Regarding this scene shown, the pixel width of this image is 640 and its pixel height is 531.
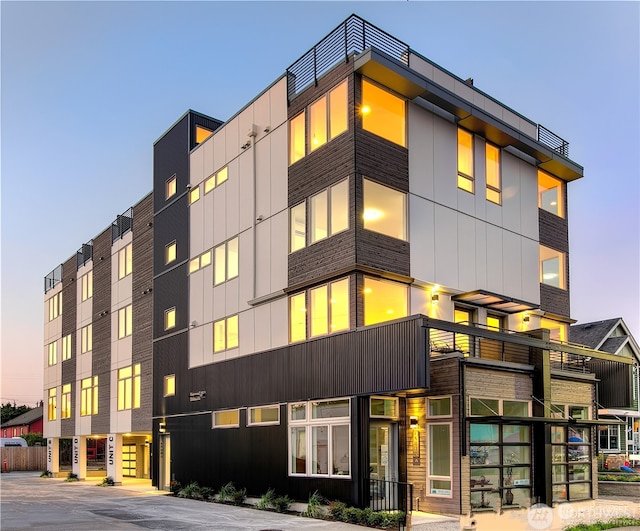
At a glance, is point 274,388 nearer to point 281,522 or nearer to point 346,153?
point 281,522

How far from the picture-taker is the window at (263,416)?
21.6 m

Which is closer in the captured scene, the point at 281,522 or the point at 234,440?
the point at 281,522

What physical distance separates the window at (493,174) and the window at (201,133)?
459 inches

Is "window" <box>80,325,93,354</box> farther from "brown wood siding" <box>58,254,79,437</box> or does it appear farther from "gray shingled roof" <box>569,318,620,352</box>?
"gray shingled roof" <box>569,318,620,352</box>

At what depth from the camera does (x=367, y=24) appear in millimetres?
19781

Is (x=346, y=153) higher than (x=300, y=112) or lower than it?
lower

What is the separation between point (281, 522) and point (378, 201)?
8.68 meters

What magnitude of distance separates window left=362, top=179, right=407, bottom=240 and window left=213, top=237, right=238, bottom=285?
6668mm

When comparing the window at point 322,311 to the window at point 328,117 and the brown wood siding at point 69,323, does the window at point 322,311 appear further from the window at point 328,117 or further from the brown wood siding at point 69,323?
the brown wood siding at point 69,323

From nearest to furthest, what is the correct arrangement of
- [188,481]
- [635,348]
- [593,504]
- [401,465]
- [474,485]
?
[474,485] → [401,465] → [593,504] → [188,481] → [635,348]

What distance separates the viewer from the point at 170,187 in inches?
1188

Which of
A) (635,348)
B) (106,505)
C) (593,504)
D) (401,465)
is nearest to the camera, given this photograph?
(401,465)

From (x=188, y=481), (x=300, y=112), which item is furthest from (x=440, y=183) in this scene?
(x=188, y=481)

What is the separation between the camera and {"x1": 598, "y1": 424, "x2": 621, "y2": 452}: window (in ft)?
137
